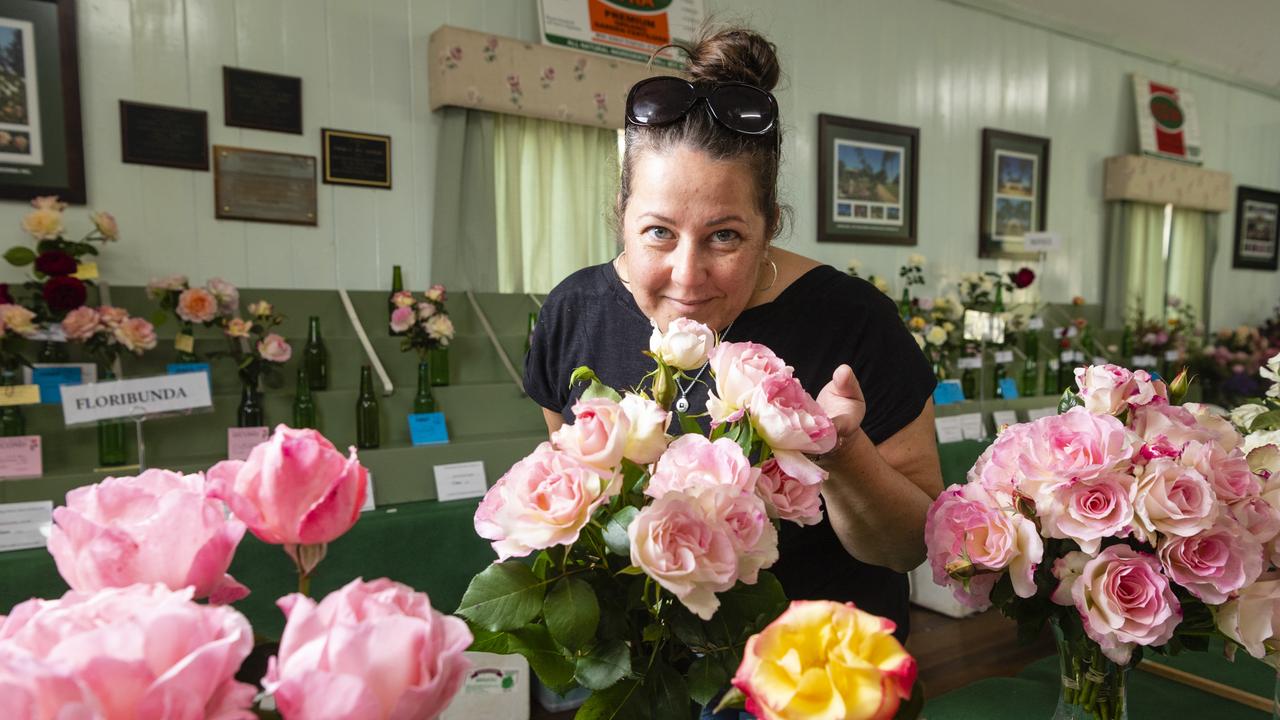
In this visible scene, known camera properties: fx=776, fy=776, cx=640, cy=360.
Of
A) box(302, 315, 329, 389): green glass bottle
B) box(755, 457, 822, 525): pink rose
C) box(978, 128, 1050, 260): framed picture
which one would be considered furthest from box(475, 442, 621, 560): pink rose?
box(978, 128, 1050, 260): framed picture

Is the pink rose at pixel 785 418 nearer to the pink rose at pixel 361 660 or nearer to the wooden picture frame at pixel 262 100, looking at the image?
the pink rose at pixel 361 660

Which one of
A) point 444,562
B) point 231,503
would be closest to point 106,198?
point 444,562

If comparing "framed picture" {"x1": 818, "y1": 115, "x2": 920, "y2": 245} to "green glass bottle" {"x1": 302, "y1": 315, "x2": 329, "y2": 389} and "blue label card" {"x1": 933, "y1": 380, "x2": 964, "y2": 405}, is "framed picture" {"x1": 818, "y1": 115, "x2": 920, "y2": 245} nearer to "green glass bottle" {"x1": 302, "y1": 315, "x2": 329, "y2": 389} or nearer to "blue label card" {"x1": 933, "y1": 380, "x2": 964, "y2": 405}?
"blue label card" {"x1": 933, "y1": 380, "x2": 964, "y2": 405}

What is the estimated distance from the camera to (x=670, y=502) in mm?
447

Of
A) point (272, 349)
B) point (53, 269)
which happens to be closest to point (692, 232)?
point (272, 349)

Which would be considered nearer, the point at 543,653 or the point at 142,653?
the point at 142,653

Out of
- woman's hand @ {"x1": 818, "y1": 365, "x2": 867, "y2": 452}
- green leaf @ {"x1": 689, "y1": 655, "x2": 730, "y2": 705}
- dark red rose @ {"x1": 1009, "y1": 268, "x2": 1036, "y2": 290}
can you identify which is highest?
dark red rose @ {"x1": 1009, "y1": 268, "x2": 1036, "y2": 290}

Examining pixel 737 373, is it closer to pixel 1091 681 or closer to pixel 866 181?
pixel 1091 681

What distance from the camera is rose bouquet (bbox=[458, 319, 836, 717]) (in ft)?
1.48

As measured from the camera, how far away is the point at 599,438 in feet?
1.57

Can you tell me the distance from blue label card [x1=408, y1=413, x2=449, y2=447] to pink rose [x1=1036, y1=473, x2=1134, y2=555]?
7.53 ft

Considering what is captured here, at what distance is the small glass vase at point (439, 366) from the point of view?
3.23 metres

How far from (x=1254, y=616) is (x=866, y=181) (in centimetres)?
472

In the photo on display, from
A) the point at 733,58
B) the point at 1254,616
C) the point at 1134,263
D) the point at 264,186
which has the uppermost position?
the point at 264,186
